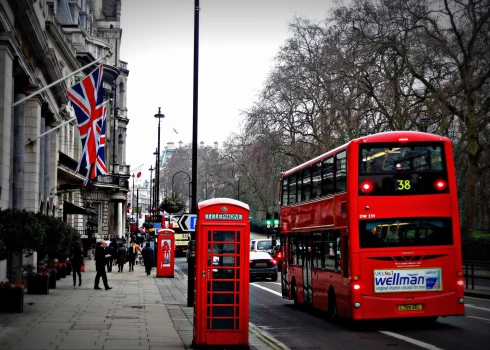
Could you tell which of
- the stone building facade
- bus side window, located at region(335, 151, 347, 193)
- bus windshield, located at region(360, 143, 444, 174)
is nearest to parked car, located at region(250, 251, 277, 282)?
the stone building facade

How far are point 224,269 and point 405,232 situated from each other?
511 centimetres

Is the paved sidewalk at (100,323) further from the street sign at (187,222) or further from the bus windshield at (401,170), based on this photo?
the bus windshield at (401,170)

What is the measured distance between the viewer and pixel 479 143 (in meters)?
A: 42.2

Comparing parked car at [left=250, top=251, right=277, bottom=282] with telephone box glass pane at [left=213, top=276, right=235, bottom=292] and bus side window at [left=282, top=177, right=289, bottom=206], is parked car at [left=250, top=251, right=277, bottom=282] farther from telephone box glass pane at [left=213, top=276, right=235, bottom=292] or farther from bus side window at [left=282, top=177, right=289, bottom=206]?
telephone box glass pane at [left=213, top=276, right=235, bottom=292]

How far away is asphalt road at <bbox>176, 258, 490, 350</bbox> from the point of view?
15516 mm

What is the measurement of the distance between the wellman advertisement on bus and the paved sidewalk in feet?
10.1

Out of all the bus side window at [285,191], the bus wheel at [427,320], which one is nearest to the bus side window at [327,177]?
the bus wheel at [427,320]

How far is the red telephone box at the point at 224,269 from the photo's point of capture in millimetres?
14352

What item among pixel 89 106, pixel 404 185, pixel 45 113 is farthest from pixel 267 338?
pixel 45 113

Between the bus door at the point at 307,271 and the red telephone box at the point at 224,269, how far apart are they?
26.9 feet

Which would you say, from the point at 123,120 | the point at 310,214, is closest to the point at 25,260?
the point at 310,214

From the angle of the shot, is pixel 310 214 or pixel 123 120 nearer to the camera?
pixel 310 214

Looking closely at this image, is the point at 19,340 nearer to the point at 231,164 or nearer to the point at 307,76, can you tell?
Answer: the point at 307,76

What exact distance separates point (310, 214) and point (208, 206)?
7923mm
